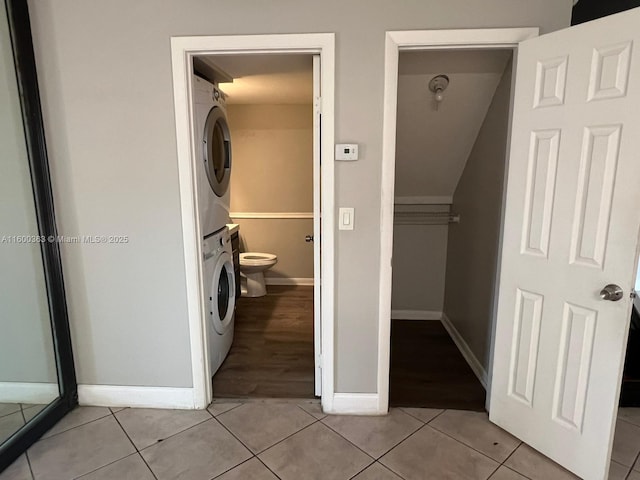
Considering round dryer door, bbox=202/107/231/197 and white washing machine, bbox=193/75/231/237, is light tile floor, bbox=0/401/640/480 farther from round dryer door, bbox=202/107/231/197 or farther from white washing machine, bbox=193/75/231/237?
round dryer door, bbox=202/107/231/197

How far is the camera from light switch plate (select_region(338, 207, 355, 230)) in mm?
1956

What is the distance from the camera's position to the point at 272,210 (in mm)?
4516

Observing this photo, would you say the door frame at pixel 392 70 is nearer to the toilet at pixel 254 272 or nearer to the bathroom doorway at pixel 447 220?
the bathroom doorway at pixel 447 220

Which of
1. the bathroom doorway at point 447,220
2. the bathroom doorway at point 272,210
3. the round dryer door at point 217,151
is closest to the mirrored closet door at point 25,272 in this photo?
the round dryer door at point 217,151

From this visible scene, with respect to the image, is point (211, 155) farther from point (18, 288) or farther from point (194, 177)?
point (18, 288)

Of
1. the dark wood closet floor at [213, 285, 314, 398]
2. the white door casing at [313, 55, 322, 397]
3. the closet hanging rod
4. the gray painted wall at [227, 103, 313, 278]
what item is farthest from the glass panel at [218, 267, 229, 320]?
the gray painted wall at [227, 103, 313, 278]

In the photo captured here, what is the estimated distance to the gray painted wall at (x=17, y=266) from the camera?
1.90 meters

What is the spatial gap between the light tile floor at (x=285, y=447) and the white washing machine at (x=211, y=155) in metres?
1.13

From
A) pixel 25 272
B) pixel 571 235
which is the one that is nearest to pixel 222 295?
pixel 25 272

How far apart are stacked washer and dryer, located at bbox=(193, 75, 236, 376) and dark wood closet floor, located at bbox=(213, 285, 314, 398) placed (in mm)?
134

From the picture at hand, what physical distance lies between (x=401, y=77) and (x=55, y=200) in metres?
2.11

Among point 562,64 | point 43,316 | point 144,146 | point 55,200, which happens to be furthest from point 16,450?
point 562,64

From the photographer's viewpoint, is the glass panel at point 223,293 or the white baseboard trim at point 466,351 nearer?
the white baseboard trim at point 466,351

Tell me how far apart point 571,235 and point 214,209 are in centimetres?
196
